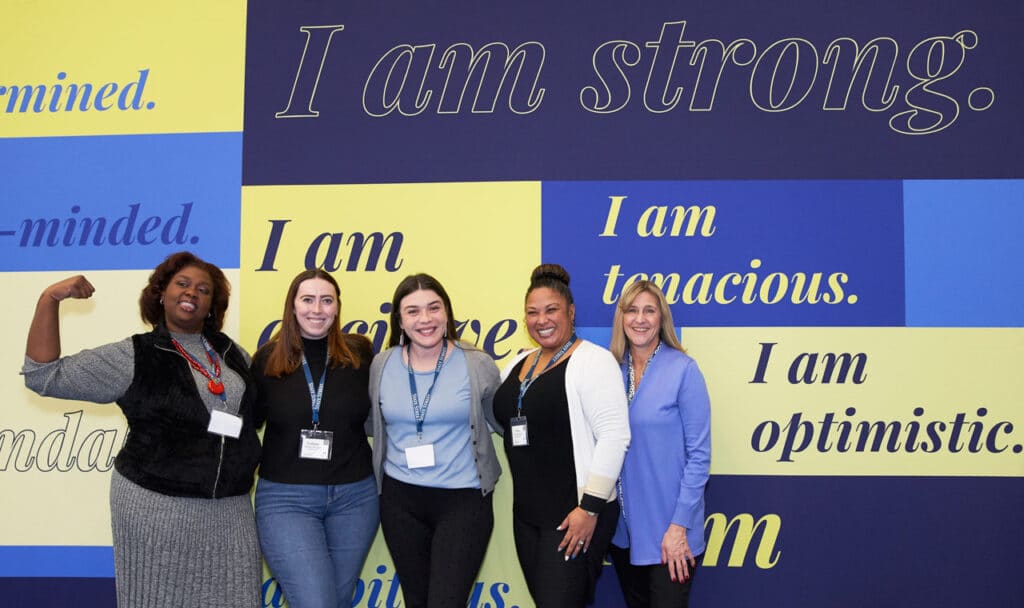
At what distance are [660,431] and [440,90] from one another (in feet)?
6.39

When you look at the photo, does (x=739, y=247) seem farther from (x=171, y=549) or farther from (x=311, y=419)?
(x=171, y=549)

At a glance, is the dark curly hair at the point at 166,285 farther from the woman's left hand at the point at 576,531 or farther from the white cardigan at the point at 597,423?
the woman's left hand at the point at 576,531

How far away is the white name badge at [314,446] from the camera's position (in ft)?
8.68

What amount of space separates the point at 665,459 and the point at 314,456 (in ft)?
4.24

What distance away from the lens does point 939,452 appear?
10.8ft

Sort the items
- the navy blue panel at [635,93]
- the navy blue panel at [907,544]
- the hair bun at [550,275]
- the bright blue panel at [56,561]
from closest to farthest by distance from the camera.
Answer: the hair bun at [550,275] → the navy blue panel at [907,544] → the navy blue panel at [635,93] → the bright blue panel at [56,561]

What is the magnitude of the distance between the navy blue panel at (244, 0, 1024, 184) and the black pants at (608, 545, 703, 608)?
1727 millimetres

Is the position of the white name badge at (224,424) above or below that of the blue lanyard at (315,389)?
below

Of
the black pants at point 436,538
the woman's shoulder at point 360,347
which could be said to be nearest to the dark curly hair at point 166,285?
the woman's shoulder at point 360,347

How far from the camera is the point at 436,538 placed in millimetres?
2619

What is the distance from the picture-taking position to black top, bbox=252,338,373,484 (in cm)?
266

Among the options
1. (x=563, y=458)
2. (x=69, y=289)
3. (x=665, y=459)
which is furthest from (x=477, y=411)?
(x=69, y=289)

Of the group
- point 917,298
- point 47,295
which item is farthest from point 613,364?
point 47,295

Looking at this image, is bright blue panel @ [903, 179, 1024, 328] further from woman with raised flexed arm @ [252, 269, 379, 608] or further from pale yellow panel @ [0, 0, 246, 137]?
pale yellow panel @ [0, 0, 246, 137]
